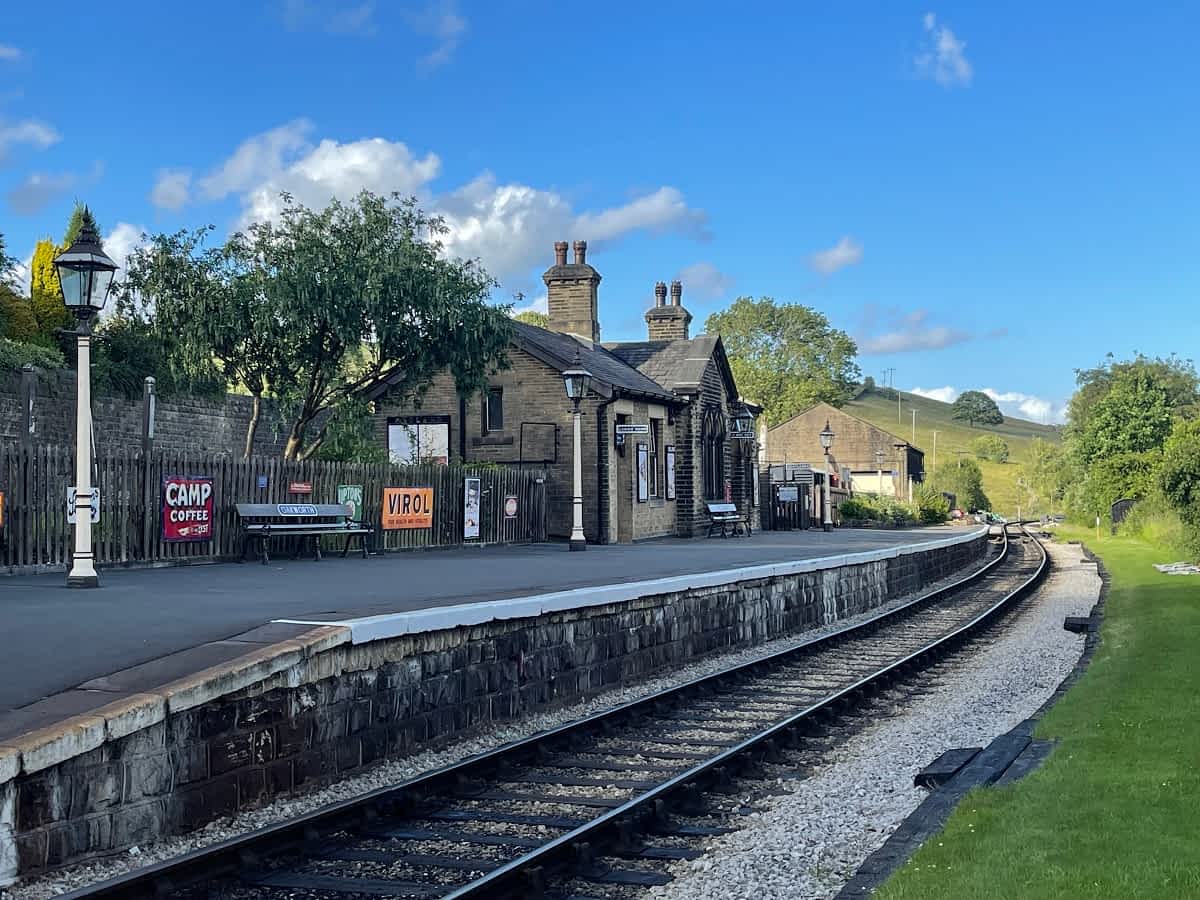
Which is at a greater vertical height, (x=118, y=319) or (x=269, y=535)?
(x=118, y=319)

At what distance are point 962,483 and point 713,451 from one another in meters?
65.1

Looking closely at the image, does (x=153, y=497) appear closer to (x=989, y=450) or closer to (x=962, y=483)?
(x=962, y=483)

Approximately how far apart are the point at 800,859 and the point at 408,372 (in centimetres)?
2093

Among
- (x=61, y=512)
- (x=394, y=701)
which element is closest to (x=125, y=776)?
(x=394, y=701)

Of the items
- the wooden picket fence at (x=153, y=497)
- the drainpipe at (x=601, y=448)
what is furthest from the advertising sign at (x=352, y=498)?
the drainpipe at (x=601, y=448)

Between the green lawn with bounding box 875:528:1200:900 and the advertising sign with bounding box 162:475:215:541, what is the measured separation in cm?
1153

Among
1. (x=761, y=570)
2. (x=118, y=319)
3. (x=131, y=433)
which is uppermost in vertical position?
(x=118, y=319)

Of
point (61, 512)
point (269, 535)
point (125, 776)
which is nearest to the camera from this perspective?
point (125, 776)

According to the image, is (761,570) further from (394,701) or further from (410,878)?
(410,878)

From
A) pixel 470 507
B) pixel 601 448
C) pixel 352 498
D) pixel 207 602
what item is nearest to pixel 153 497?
pixel 352 498

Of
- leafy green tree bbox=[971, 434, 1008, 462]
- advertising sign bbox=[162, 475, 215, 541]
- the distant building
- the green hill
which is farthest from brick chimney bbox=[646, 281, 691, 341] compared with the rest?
leafy green tree bbox=[971, 434, 1008, 462]

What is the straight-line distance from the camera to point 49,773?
5797 millimetres

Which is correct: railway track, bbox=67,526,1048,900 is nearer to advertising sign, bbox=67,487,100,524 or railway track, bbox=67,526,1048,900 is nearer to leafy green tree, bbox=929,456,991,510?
advertising sign, bbox=67,487,100,524

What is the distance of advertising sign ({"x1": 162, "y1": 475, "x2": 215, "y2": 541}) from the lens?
16.7 m
